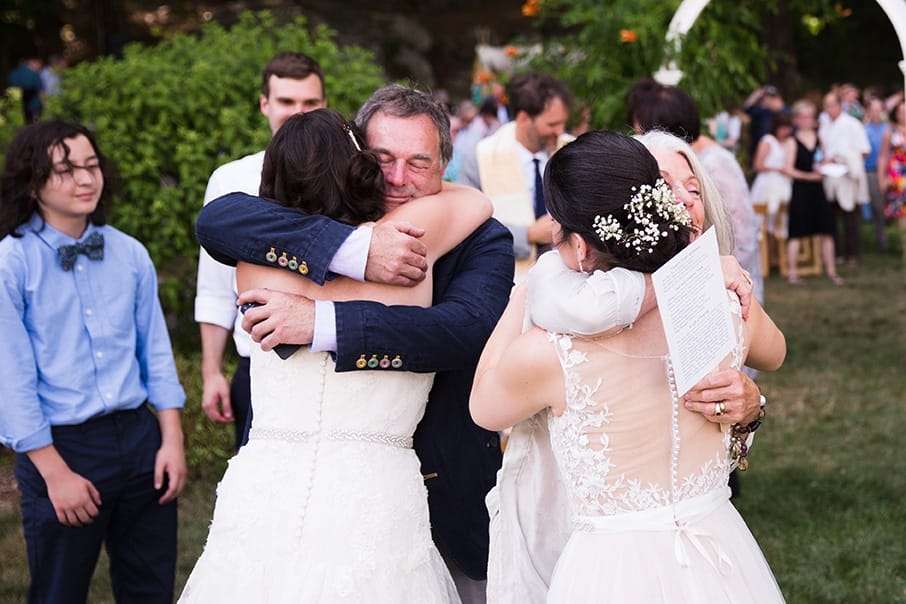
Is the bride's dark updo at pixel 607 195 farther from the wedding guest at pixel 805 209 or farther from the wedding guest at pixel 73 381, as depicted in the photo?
the wedding guest at pixel 805 209

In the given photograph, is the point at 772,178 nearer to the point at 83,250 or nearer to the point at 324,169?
the point at 83,250

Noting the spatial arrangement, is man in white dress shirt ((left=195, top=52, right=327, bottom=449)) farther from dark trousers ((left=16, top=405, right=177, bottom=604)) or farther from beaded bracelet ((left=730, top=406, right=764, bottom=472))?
beaded bracelet ((left=730, top=406, right=764, bottom=472))

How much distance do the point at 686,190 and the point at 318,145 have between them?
2.73 feet

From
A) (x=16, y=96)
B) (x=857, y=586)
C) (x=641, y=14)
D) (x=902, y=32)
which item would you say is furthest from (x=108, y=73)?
(x=857, y=586)

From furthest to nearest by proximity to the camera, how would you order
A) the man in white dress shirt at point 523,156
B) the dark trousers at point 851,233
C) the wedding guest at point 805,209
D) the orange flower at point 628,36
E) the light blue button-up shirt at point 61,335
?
the dark trousers at point 851,233 → the wedding guest at point 805,209 → the orange flower at point 628,36 → the man in white dress shirt at point 523,156 → the light blue button-up shirt at point 61,335

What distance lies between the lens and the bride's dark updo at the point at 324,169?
2500 mm

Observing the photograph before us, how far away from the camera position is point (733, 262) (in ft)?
8.19

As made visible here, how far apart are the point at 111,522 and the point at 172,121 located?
14.0 feet

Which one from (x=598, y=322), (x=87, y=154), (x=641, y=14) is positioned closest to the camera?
(x=598, y=322)

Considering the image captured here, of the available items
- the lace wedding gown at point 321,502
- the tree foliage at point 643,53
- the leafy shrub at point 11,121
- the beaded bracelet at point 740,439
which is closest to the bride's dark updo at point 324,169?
the lace wedding gown at point 321,502

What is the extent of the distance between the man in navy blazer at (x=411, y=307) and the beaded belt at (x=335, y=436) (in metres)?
0.17

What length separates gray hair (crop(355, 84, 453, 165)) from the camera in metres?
2.70

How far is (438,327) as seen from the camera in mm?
2578

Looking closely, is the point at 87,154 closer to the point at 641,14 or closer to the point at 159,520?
the point at 159,520
